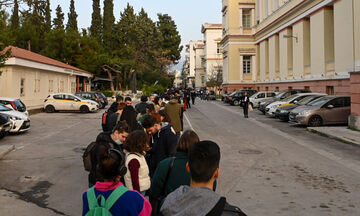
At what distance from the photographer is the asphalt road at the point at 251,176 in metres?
5.82

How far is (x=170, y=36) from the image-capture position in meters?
84.0

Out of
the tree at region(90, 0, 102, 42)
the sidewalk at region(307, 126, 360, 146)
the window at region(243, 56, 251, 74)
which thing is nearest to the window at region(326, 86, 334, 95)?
the sidewalk at region(307, 126, 360, 146)

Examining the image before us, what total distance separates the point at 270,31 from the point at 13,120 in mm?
34865

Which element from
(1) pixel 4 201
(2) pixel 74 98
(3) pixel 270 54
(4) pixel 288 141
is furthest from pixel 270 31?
(1) pixel 4 201

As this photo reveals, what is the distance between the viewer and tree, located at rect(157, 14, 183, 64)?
82.6m

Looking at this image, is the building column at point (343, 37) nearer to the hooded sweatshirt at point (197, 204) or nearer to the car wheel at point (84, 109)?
the car wheel at point (84, 109)

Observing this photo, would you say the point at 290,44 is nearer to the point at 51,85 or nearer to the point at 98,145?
the point at 51,85

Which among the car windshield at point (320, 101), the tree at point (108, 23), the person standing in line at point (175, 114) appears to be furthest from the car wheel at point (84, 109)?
the tree at point (108, 23)

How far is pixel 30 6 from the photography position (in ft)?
38.8

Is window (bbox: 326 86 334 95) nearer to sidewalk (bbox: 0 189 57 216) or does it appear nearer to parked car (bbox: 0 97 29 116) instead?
parked car (bbox: 0 97 29 116)

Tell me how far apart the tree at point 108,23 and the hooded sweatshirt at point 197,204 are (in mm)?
61721

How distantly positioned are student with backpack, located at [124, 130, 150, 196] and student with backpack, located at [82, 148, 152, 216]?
3.85 feet

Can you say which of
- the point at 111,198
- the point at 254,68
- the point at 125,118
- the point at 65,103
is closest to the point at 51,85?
the point at 65,103

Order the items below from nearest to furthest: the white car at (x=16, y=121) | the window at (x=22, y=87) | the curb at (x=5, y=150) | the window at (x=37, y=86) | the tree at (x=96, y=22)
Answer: the curb at (x=5, y=150), the white car at (x=16, y=121), the window at (x=22, y=87), the window at (x=37, y=86), the tree at (x=96, y=22)
